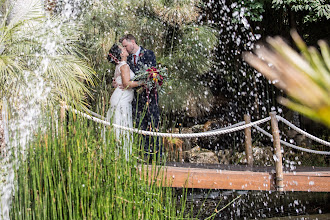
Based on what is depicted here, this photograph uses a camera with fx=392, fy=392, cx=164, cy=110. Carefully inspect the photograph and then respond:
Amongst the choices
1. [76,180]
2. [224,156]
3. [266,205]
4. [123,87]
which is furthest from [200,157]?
[76,180]

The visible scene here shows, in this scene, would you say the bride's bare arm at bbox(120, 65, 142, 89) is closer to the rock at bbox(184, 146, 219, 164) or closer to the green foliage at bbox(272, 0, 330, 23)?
the rock at bbox(184, 146, 219, 164)

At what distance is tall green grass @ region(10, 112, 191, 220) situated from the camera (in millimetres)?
1956

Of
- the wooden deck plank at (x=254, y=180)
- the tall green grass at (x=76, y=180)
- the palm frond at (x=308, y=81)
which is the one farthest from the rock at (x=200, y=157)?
the palm frond at (x=308, y=81)

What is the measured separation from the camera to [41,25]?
461cm

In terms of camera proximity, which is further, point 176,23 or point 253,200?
point 176,23

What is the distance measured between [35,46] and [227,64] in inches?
225

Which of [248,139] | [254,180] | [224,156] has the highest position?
[248,139]

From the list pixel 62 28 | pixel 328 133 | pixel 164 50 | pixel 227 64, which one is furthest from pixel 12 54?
pixel 328 133

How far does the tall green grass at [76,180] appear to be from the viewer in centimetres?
196

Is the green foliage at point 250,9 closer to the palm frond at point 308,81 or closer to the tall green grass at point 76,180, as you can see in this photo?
the tall green grass at point 76,180

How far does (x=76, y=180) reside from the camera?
197 centimetres

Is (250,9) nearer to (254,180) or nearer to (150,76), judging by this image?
(150,76)

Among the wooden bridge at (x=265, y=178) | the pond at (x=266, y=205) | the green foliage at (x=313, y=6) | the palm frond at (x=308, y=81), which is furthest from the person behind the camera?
the green foliage at (x=313, y=6)

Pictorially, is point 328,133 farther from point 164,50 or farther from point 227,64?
point 164,50
